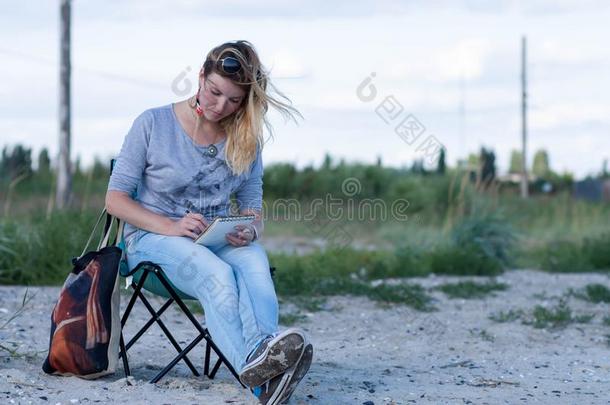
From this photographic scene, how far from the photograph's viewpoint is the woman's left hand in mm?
3910

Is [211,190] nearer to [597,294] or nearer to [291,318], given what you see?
[291,318]

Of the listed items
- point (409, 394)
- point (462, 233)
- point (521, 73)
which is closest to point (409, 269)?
point (462, 233)

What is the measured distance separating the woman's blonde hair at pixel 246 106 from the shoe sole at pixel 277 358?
0.91m

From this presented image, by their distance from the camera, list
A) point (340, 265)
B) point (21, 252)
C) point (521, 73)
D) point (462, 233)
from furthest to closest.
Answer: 1. point (521, 73)
2. point (462, 233)
3. point (340, 265)
4. point (21, 252)

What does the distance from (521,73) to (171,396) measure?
24.7 meters

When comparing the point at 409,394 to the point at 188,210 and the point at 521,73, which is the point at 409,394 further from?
the point at 521,73

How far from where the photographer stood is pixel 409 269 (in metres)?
9.22

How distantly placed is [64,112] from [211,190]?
316 inches

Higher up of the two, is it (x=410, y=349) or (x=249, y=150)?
(x=249, y=150)

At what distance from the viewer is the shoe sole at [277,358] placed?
342 centimetres

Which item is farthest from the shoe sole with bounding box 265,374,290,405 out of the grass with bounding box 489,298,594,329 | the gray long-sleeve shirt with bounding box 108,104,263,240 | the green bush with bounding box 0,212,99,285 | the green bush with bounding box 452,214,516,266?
the green bush with bounding box 452,214,516,266

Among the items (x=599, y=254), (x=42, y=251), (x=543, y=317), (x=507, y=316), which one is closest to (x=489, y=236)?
(x=599, y=254)

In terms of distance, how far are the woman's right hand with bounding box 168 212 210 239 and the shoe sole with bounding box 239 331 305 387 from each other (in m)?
0.65

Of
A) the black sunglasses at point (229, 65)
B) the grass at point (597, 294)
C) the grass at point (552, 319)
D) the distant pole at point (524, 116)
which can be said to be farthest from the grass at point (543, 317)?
the distant pole at point (524, 116)
